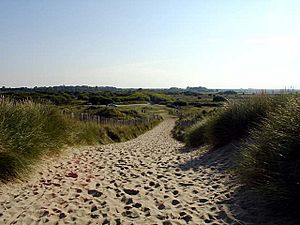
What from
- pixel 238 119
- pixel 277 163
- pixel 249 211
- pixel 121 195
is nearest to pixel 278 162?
pixel 277 163

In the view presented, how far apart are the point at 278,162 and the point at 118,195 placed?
321cm

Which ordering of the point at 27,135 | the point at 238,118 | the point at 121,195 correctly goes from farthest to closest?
the point at 238,118 < the point at 27,135 < the point at 121,195

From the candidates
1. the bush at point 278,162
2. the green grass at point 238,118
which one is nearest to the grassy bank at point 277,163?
the bush at point 278,162

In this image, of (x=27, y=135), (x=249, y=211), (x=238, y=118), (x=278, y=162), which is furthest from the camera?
(x=238, y=118)

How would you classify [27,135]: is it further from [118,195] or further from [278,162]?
[278,162]

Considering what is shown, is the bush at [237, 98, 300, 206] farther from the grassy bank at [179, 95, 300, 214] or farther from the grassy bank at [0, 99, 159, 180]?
the grassy bank at [0, 99, 159, 180]

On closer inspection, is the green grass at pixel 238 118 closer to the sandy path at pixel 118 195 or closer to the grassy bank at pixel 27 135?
the sandy path at pixel 118 195

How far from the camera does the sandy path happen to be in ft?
17.7

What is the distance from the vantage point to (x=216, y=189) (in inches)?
272

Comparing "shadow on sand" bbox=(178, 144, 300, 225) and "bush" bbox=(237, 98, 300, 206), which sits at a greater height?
"bush" bbox=(237, 98, 300, 206)

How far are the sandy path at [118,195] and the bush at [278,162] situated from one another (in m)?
0.70

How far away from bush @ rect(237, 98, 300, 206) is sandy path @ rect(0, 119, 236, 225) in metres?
0.70

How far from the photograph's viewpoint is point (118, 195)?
22.3 ft

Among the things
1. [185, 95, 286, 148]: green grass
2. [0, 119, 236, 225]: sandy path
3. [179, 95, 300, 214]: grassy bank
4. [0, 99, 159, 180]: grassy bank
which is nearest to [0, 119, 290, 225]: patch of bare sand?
[0, 119, 236, 225]: sandy path
